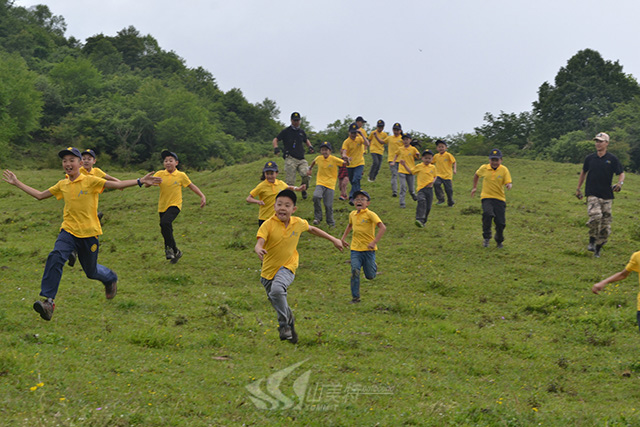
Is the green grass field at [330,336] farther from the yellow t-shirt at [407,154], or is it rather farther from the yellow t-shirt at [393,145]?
the yellow t-shirt at [393,145]

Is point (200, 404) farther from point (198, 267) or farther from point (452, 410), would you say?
point (198, 267)

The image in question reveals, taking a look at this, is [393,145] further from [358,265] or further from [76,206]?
[76,206]

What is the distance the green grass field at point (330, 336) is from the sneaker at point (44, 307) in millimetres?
282

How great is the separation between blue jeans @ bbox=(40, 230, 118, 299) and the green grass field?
2.12 feet

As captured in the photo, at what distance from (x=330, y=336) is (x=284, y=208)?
2.15m

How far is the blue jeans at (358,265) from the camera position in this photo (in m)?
11.4

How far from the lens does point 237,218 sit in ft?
64.3

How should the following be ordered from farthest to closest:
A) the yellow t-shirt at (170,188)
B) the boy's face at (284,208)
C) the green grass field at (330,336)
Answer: the yellow t-shirt at (170,188) < the boy's face at (284,208) < the green grass field at (330,336)

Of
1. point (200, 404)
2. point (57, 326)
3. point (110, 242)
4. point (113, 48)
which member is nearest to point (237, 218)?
point (110, 242)

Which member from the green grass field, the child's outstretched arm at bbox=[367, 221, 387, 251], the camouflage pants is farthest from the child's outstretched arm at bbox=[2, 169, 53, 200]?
the camouflage pants

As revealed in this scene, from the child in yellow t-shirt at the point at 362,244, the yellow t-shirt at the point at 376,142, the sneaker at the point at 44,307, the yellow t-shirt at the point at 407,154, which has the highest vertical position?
the yellow t-shirt at the point at 376,142

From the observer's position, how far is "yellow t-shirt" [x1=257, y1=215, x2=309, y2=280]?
841cm

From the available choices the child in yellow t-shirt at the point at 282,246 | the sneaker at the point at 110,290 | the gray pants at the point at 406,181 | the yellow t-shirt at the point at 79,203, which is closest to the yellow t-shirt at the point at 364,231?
the child in yellow t-shirt at the point at 282,246

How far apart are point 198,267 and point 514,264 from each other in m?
7.72
